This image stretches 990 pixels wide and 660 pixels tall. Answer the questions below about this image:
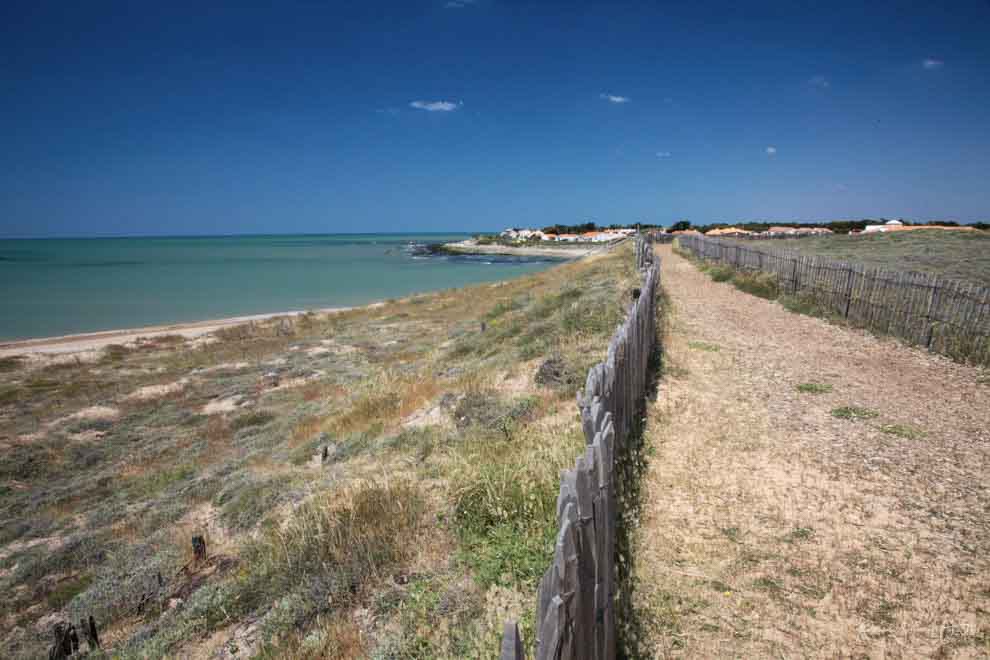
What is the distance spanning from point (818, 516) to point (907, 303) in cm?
741

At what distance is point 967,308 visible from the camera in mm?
7820

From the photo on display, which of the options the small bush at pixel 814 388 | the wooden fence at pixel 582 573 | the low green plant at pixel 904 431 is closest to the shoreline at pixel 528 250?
the small bush at pixel 814 388

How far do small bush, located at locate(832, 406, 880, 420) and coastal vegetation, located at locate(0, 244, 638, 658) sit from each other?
3097 mm

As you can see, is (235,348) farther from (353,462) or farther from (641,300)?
(641,300)

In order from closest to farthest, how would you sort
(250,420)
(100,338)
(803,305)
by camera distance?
(250,420) < (803,305) < (100,338)

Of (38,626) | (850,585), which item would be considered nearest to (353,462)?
(38,626)

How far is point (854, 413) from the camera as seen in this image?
19.1 feet

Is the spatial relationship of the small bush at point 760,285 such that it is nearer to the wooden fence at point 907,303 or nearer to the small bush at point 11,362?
the wooden fence at point 907,303

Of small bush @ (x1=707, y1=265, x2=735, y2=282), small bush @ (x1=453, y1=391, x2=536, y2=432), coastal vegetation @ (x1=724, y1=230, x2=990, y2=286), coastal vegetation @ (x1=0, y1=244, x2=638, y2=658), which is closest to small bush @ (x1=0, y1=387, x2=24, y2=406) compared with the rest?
coastal vegetation @ (x1=0, y1=244, x2=638, y2=658)

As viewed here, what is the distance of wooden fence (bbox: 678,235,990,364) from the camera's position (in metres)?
7.71

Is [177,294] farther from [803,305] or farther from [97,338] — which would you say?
[803,305]

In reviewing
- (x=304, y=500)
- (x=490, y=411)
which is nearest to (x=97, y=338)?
(x=304, y=500)

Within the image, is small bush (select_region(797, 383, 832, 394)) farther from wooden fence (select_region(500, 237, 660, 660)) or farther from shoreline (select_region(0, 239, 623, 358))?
shoreline (select_region(0, 239, 623, 358))

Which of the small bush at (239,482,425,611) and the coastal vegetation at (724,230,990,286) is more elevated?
the coastal vegetation at (724,230,990,286)
